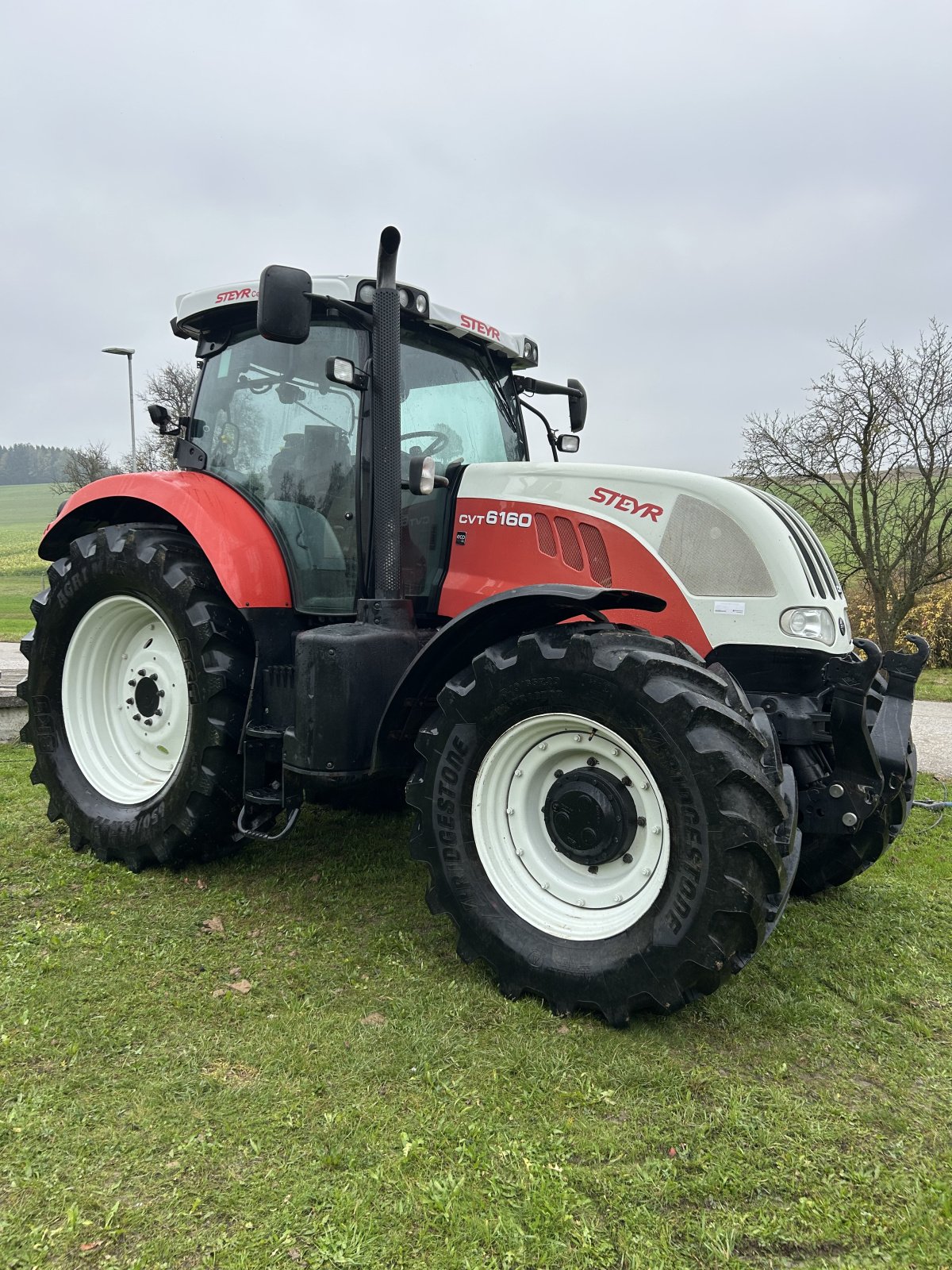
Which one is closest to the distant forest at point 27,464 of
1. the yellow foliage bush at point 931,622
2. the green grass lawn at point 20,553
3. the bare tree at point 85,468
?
the green grass lawn at point 20,553

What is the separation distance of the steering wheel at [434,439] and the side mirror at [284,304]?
28.5 inches

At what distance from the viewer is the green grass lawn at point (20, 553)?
1917cm

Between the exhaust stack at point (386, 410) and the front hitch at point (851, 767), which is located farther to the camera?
the exhaust stack at point (386, 410)

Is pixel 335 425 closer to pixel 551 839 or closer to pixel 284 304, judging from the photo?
pixel 284 304

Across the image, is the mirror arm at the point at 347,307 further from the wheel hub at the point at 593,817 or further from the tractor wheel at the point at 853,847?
the tractor wheel at the point at 853,847

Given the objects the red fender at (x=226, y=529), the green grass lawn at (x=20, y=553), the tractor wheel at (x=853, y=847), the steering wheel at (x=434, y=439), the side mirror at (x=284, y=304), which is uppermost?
the side mirror at (x=284, y=304)

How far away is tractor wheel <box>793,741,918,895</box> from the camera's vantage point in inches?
140

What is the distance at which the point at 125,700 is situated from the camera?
4457 millimetres

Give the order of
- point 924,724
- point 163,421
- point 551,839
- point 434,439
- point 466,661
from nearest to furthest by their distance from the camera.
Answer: point 551,839
point 466,661
point 434,439
point 163,421
point 924,724

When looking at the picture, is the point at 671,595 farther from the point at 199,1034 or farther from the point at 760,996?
the point at 199,1034

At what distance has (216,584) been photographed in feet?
13.1

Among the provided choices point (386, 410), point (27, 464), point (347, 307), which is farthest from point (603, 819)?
point (27, 464)

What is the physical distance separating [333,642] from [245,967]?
4.00 feet

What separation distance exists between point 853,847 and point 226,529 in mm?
2948
